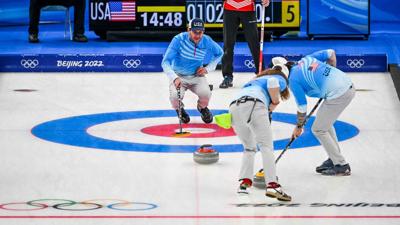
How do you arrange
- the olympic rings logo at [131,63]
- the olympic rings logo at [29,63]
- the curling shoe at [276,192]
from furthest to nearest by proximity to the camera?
the olympic rings logo at [131,63], the olympic rings logo at [29,63], the curling shoe at [276,192]

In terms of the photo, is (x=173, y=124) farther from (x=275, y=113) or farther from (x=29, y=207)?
(x=29, y=207)

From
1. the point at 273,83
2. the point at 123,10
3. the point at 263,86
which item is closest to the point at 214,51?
the point at 263,86

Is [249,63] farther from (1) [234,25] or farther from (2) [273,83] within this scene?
(2) [273,83]

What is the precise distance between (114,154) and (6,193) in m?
2.07

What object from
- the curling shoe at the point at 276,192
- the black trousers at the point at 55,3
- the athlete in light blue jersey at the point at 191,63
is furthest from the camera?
the black trousers at the point at 55,3

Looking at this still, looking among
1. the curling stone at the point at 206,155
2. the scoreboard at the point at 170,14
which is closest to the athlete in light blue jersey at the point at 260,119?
the curling stone at the point at 206,155

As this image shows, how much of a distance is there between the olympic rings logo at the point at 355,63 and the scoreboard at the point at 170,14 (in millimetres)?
2066

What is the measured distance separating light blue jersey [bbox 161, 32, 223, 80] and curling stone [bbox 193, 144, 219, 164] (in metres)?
1.76

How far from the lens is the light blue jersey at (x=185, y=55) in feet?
42.7

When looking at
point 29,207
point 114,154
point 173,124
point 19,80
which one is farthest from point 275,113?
point 29,207

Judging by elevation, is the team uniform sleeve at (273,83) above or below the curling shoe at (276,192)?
above

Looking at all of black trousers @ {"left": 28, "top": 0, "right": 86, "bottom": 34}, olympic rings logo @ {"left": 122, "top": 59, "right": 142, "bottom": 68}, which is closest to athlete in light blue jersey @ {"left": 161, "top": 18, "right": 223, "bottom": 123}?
olympic rings logo @ {"left": 122, "top": 59, "right": 142, "bottom": 68}

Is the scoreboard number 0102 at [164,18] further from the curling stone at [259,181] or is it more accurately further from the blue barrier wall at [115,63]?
the curling stone at [259,181]

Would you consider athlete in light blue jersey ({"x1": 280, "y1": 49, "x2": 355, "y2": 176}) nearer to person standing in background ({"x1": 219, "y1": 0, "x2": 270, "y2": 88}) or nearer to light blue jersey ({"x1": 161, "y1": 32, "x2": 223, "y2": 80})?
light blue jersey ({"x1": 161, "y1": 32, "x2": 223, "y2": 80})
